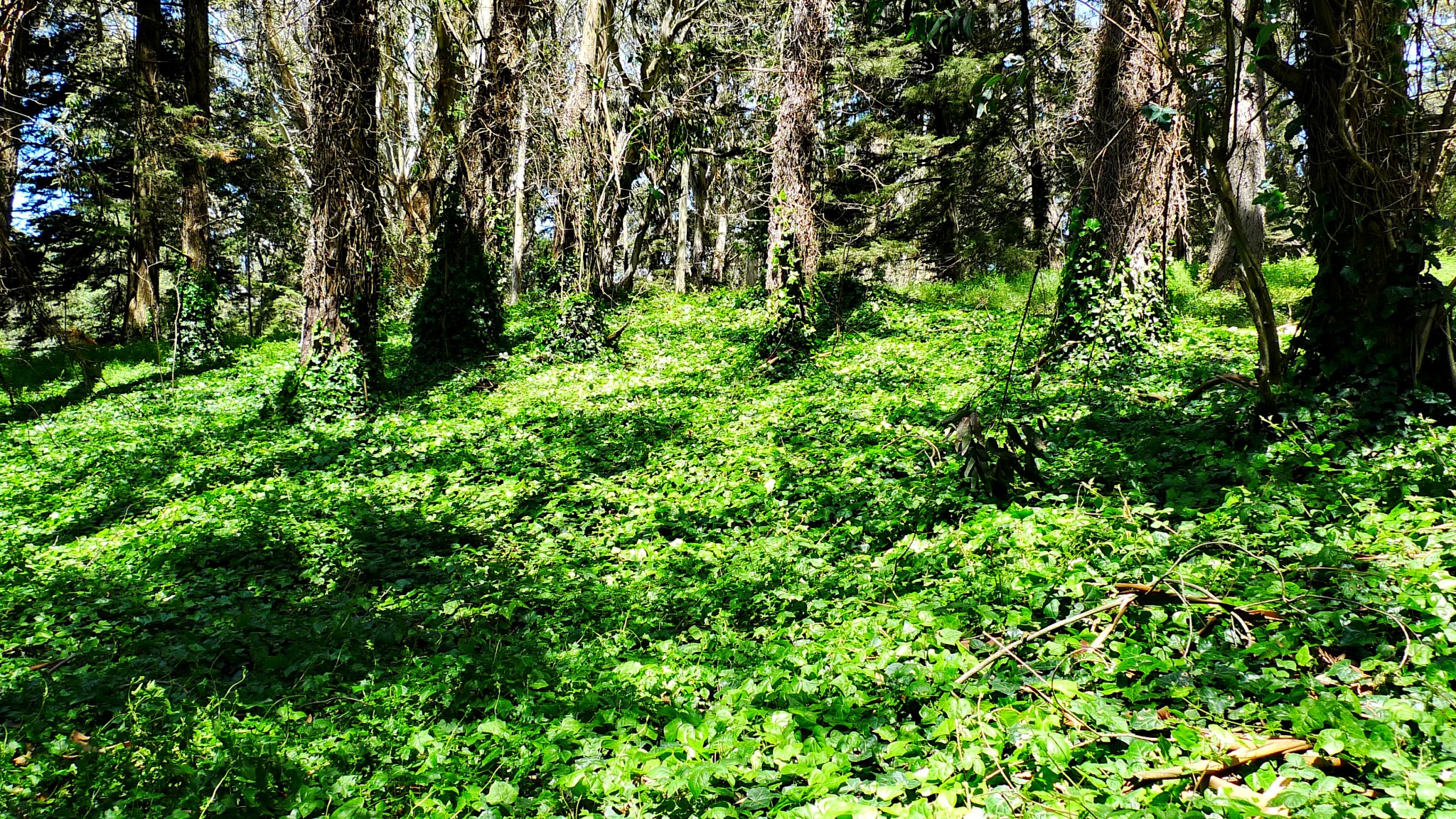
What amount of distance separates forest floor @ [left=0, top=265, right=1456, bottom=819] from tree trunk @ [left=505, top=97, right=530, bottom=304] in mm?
7100

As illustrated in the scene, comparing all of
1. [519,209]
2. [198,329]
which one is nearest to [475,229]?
[519,209]

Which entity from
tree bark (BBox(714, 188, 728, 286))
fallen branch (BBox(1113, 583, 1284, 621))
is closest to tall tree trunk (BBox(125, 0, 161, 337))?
fallen branch (BBox(1113, 583, 1284, 621))

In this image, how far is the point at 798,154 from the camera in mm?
9477

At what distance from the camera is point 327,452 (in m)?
7.30

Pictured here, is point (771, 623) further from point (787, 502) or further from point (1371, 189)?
point (1371, 189)

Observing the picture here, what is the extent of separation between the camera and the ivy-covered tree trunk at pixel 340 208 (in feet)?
26.8

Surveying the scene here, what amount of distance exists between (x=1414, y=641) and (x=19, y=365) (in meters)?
18.7

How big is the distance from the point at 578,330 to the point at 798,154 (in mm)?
4300

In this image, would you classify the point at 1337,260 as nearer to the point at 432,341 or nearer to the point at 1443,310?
the point at 1443,310

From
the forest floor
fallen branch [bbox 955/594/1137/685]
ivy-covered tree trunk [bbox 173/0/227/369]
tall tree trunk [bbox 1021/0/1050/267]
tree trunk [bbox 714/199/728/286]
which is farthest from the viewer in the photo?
tree trunk [bbox 714/199/728/286]

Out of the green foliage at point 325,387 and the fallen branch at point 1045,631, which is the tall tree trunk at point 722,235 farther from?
the fallen branch at point 1045,631

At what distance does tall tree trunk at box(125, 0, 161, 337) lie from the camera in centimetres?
1176

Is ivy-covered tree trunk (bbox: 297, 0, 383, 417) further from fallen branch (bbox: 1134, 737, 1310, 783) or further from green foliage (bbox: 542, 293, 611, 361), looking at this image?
fallen branch (bbox: 1134, 737, 1310, 783)

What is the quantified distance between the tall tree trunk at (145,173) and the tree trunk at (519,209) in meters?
5.62
